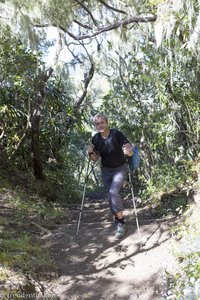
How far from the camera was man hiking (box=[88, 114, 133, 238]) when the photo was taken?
16.4 feet

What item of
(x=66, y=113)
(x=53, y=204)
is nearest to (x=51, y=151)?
(x=66, y=113)

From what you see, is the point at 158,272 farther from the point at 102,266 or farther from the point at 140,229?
the point at 140,229

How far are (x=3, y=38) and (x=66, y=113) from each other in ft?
8.85

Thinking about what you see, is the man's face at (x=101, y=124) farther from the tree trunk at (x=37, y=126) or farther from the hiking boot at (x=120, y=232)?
the tree trunk at (x=37, y=126)

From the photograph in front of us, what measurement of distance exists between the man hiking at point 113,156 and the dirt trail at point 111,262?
34 cm

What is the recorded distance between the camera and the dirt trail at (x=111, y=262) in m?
3.84

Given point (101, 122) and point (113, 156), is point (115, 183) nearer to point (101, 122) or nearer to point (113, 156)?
point (113, 156)

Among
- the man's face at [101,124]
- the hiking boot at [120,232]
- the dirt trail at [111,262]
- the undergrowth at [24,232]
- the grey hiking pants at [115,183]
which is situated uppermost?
the man's face at [101,124]

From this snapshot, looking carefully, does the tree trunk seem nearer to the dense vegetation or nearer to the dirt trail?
the dense vegetation

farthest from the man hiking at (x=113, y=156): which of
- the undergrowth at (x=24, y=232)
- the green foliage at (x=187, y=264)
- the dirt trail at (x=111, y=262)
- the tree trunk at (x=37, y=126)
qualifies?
the tree trunk at (x=37, y=126)

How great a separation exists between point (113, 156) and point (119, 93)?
4729 millimetres

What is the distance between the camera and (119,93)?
9516 millimetres

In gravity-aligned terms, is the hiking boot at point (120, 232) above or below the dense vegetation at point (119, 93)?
below

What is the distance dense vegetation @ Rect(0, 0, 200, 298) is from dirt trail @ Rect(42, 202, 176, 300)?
145 centimetres
